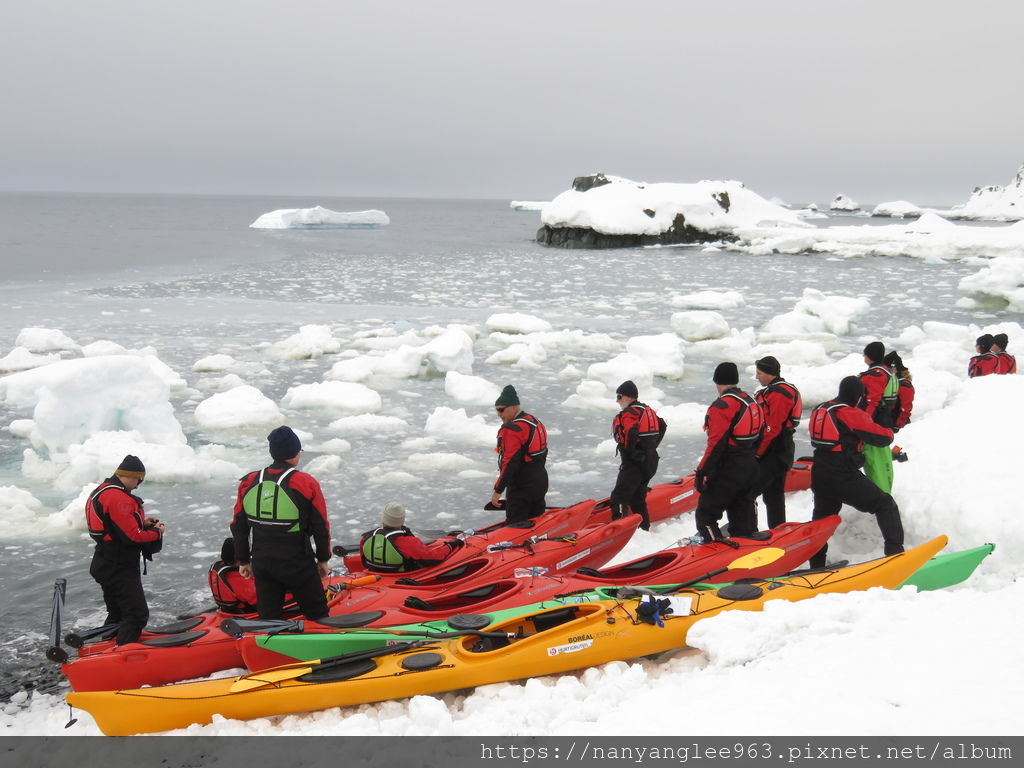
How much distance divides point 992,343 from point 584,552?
19.4 feet

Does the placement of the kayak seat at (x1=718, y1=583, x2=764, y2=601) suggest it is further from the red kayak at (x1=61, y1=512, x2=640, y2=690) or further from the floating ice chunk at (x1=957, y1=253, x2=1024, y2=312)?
the floating ice chunk at (x1=957, y1=253, x2=1024, y2=312)

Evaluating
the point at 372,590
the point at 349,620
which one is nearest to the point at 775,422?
the point at 372,590

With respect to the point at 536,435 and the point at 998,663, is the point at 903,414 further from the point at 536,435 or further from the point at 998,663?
the point at 998,663

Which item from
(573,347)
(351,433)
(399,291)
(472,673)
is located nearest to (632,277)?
(399,291)

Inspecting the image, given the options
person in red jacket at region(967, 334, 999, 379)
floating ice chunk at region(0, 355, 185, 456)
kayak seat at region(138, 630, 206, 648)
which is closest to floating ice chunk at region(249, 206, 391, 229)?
floating ice chunk at region(0, 355, 185, 456)

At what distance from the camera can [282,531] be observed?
4266 mm

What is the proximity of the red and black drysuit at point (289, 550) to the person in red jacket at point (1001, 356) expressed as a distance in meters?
7.84

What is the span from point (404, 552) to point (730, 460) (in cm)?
236

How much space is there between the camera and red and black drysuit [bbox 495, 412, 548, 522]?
236 inches

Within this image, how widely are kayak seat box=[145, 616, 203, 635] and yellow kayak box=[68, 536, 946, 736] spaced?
0.56 metres

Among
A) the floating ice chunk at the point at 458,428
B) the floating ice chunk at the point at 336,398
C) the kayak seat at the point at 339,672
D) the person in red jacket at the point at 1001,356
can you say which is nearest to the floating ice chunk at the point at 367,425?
the floating ice chunk at the point at 458,428

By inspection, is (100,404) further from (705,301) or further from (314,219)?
(314,219)

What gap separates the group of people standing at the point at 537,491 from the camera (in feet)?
14.1

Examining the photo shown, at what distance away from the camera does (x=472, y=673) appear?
403 cm
